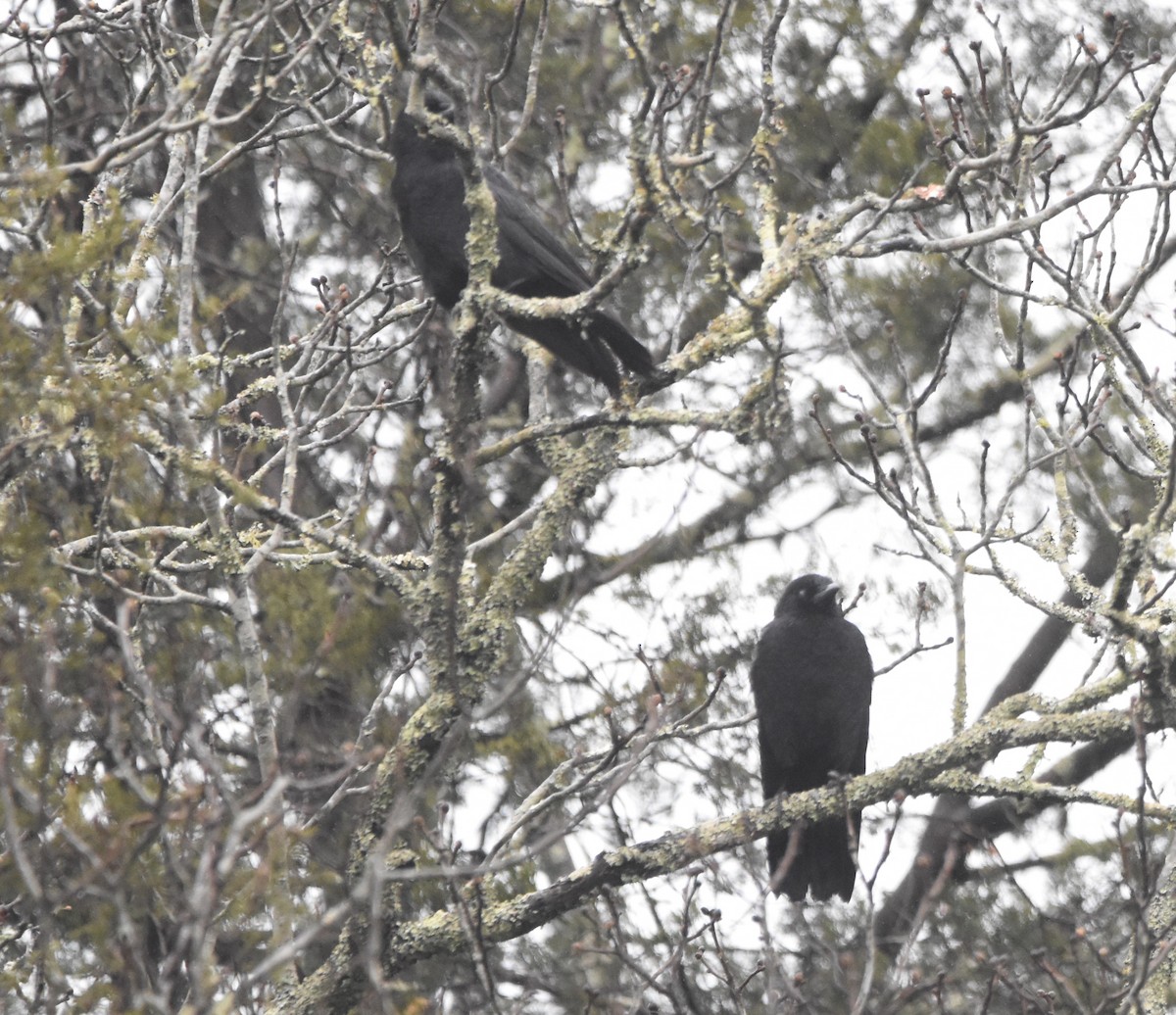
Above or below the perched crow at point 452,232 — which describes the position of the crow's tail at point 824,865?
below

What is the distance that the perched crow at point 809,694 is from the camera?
253 inches

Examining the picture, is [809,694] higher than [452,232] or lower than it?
lower

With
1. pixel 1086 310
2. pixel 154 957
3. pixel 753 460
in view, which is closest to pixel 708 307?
pixel 753 460

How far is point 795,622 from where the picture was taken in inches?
263

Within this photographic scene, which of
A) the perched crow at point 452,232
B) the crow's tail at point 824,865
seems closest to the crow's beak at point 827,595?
the crow's tail at point 824,865

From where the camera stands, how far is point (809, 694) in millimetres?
6434

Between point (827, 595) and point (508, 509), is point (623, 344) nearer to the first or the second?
point (827, 595)

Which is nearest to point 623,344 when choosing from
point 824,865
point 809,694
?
point 809,694

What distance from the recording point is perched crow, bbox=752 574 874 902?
643 centimetres

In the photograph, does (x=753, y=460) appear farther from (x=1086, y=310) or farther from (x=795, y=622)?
(x=1086, y=310)

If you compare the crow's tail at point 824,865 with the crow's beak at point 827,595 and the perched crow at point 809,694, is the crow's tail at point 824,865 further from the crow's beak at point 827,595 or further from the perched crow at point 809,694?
the crow's beak at point 827,595

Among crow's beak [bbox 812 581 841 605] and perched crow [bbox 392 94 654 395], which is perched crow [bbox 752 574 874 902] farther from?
perched crow [bbox 392 94 654 395]

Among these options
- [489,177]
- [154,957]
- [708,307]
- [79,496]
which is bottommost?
[154,957]

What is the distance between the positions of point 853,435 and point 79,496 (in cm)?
433
